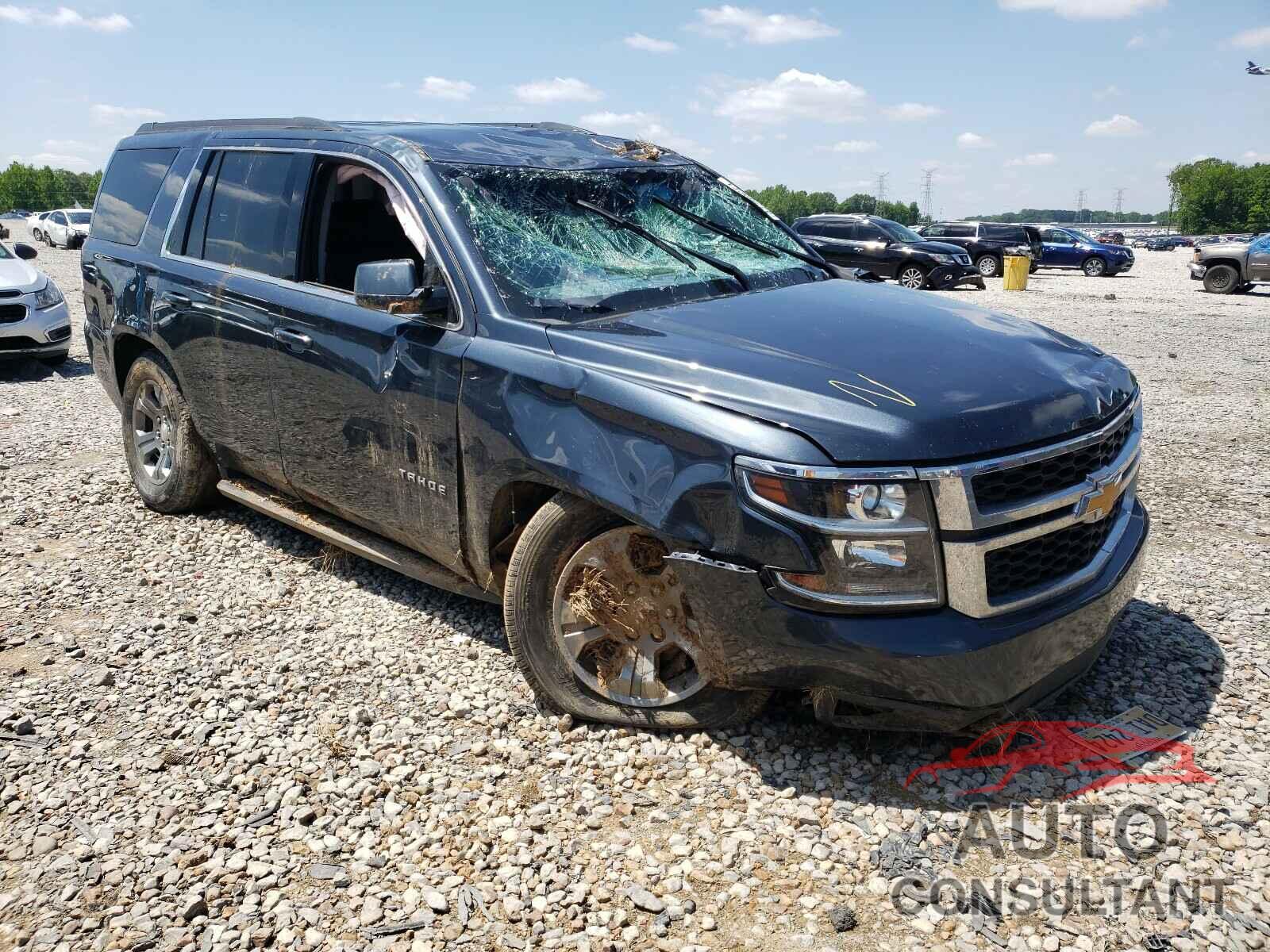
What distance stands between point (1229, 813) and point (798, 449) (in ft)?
5.43

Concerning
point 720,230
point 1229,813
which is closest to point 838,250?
point 720,230

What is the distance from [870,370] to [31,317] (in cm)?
1050

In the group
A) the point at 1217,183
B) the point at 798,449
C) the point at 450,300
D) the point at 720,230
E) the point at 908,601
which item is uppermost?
the point at 1217,183

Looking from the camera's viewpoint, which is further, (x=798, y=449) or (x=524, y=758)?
(x=524, y=758)

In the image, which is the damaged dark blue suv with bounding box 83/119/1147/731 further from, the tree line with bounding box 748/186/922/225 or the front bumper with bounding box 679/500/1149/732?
the tree line with bounding box 748/186/922/225

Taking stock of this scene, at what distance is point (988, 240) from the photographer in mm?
29484

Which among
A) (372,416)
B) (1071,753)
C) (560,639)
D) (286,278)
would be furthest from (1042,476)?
(286,278)

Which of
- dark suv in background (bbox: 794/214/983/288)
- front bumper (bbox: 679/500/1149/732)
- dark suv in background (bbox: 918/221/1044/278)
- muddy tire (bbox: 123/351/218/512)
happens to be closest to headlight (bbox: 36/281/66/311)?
muddy tire (bbox: 123/351/218/512)

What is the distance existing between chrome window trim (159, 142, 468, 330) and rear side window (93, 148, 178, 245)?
0.32 meters

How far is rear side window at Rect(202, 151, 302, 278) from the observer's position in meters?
4.40

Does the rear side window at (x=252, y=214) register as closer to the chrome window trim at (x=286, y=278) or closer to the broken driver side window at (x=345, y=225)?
the chrome window trim at (x=286, y=278)

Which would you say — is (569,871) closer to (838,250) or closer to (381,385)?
(381,385)

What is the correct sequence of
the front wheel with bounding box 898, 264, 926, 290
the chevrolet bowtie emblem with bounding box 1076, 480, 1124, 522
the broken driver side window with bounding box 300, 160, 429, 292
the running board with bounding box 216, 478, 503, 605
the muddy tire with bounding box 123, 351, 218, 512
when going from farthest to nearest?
1. the front wheel with bounding box 898, 264, 926, 290
2. the muddy tire with bounding box 123, 351, 218, 512
3. the broken driver side window with bounding box 300, 160, 429, 292
4. the running board with bounding box 216, 478, 503, 605
5. the chevrolet bowtie emblem with bounding box 1076, 480, 1124, 522

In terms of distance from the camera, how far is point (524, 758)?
10.7 feet
